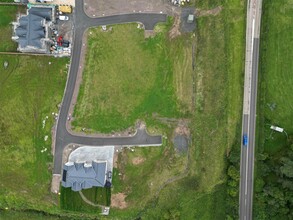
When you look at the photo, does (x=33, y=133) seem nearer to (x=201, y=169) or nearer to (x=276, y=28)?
(x=201, y=169)

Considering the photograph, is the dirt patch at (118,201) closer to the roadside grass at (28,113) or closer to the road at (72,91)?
the road at (72,91)

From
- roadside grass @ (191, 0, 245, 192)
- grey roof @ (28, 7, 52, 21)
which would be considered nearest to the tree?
roadside grass @ (191, 0, 245, 192)

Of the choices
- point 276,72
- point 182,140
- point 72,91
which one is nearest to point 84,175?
point 72,91

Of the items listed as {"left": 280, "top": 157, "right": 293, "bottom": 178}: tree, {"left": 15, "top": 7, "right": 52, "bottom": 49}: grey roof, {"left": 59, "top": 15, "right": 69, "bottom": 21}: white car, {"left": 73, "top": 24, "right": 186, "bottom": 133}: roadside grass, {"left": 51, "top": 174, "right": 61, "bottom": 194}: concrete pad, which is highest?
{"left": 59, "top": 15, "right": 69, "bottom": 21}: white car

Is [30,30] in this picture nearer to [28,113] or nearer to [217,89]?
[28,113]

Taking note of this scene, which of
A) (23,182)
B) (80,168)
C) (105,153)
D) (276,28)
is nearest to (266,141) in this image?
(276,28)

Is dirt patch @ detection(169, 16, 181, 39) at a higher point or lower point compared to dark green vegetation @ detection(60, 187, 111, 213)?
higher

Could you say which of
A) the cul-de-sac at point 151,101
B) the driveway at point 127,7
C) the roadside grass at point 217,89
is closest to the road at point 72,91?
the cul-de-sac at point 151,101

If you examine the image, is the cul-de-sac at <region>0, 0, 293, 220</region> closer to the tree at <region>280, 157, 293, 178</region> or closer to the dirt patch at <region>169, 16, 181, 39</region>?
the dirt patch at <region>169, 16, 181, 39</region>
